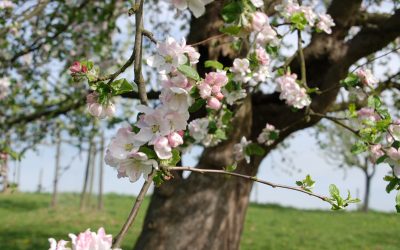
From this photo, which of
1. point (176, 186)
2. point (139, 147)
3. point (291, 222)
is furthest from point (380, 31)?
point (291, 222)

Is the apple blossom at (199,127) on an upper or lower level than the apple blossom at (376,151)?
upper

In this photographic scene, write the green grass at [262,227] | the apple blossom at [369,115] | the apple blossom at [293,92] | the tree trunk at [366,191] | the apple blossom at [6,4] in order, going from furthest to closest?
the tree trunk at [366,191]
the green grass at [262,227]
the apple blossom at [6,4]
the apple blossom at [293,92]
the apple blossom at [369,115]

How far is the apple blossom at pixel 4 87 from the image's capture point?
6953 mm

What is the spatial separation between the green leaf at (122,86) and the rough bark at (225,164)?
3.61 meters

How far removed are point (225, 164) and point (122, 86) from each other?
3.89 metres

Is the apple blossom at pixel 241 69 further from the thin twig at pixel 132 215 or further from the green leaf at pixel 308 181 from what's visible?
the thin twig at pixel 132 215

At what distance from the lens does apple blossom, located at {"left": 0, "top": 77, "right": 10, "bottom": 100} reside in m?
6.95

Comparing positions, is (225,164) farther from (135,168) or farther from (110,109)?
(135,168)

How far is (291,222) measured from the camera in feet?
48.2

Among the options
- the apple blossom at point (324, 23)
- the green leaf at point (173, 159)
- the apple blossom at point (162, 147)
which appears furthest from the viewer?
the apple blossom at point (324, 23)

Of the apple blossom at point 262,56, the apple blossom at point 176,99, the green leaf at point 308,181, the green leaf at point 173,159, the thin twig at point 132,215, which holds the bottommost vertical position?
the thin twig at point 132,215

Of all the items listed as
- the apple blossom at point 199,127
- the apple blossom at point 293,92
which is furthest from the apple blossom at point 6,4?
the apple blossom at point 293,92

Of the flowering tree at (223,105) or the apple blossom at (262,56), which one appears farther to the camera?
the apple blossom at (262,56)

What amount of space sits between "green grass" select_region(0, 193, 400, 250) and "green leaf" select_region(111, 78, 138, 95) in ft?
27.9
